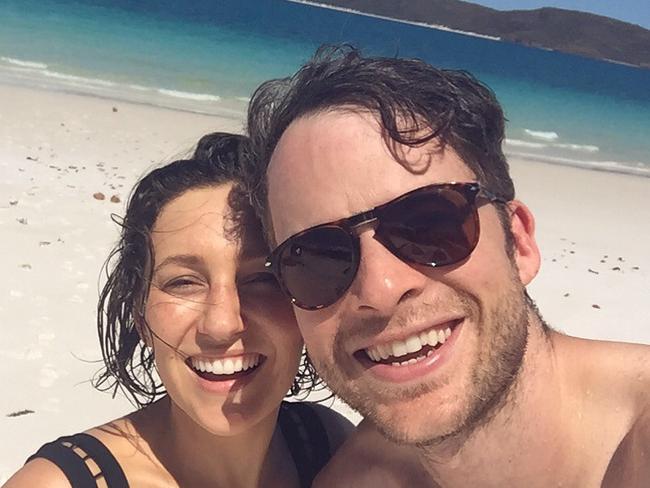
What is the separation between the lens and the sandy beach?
425cm

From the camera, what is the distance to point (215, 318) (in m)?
2.14

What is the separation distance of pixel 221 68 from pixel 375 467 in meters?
22.9

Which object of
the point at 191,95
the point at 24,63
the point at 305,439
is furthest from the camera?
the point at 191,95

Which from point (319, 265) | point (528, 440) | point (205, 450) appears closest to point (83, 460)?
point (205, 450)

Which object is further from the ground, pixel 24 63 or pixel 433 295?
pixel 433 295

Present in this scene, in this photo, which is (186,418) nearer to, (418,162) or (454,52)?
(418,162)

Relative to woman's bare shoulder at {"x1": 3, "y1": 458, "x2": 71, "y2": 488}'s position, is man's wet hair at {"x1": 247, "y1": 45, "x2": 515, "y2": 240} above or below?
above

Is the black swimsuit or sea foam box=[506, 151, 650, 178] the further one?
sea foam box=[506, 151, 650, 178]

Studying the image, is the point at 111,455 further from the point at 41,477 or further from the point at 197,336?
the point at 197,336

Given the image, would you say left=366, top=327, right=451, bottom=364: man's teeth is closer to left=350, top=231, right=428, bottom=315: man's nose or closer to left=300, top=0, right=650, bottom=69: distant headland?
left=350, top=231, right=428, bottom=315: man's nose

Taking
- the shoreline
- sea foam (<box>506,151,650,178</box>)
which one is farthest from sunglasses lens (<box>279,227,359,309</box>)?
the shoreline

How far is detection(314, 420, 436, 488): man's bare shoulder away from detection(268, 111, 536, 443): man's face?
50cm

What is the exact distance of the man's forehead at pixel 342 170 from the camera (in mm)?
2066

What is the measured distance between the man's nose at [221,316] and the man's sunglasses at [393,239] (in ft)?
0.56
